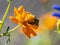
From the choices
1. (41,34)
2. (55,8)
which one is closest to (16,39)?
(41,34)

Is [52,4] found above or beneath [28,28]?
above

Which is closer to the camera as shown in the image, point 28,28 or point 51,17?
point 28,28

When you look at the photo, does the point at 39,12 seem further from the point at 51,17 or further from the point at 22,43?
the point at 22,43

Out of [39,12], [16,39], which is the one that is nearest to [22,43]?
[16,39]

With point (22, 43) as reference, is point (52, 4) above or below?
above

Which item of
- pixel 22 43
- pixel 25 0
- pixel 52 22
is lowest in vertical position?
pixel 22 43

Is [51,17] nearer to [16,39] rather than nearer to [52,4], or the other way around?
[52,4]

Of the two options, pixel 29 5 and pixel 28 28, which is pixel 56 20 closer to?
pixel 29 5
